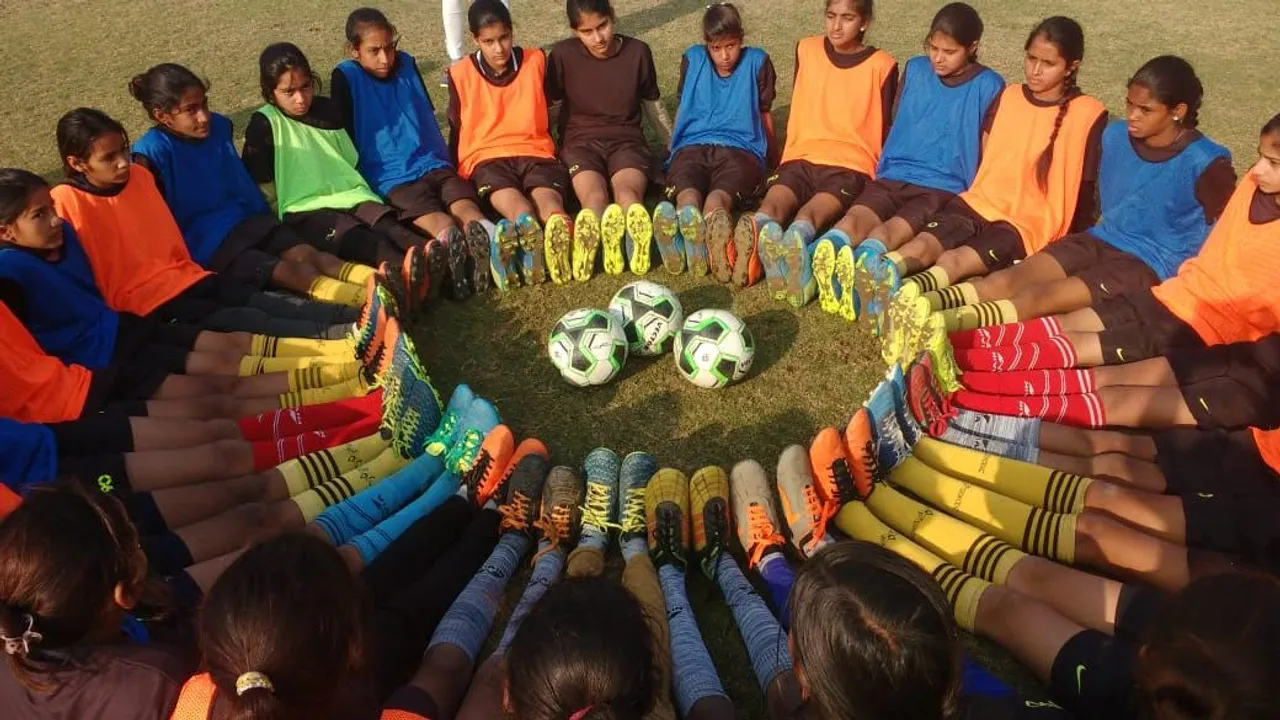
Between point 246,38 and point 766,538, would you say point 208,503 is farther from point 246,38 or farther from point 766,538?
point 246,38

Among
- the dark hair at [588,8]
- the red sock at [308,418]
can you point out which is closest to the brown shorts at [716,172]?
the dark hair at [588,8]

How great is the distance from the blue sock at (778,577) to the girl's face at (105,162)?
3.28m

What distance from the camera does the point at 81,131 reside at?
3.84 m

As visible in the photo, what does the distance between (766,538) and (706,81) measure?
317 cm

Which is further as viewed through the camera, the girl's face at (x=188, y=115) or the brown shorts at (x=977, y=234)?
the brown shorts at (x=977, y=234)

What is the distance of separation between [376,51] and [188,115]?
1121 mm

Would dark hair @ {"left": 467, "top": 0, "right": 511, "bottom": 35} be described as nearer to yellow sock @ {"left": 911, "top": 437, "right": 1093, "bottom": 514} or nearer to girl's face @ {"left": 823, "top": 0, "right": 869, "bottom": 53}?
girl's face @ {"left": 823, "top": 0, "right": 869, "bottom": 53}

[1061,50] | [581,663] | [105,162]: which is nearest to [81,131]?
[105,162]

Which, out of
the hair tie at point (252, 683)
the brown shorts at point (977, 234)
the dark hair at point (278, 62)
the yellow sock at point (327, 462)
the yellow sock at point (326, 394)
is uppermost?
the dark hair at point (278, 62)

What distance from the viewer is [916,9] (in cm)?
832

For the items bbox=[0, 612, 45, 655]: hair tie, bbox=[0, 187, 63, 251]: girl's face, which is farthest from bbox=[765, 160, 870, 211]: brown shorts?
bbox=[0, 612, 45, 655]: hair tie

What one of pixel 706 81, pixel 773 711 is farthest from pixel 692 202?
pixel 773 711

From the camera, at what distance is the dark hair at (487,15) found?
5.09 metres

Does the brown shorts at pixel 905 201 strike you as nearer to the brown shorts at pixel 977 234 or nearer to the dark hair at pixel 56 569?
the brown shorts at pixel 977 234
